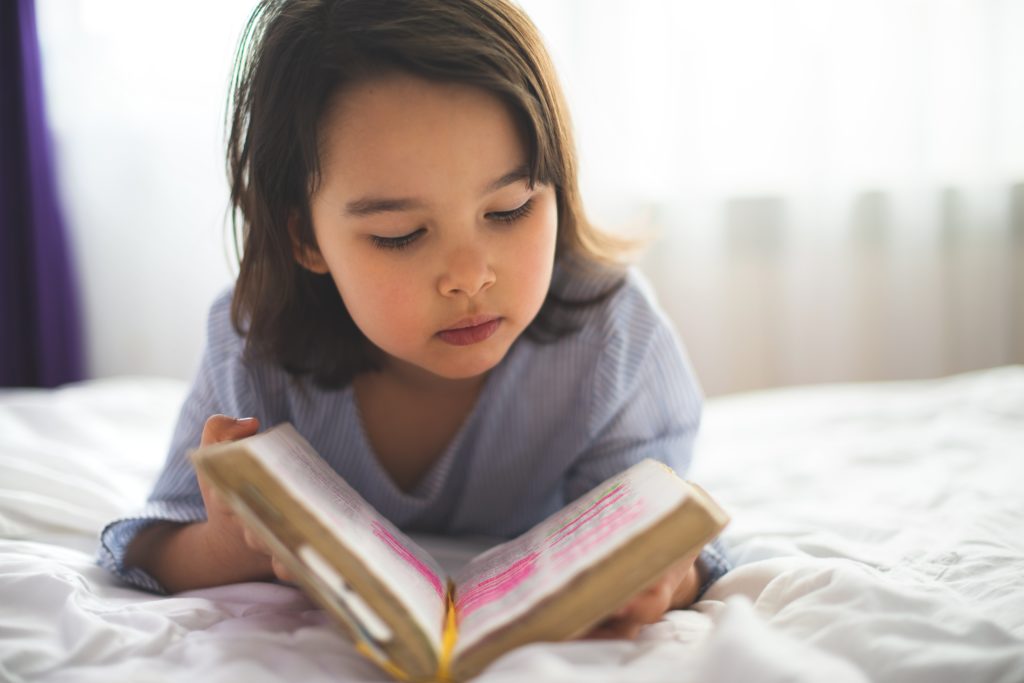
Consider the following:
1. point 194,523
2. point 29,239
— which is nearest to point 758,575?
point 194,523

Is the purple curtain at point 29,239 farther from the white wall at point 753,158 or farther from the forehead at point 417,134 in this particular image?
the forehead at point 417,134

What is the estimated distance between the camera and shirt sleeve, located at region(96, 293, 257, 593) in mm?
742

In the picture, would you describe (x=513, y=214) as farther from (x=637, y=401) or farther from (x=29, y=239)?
(x=29, y=239)

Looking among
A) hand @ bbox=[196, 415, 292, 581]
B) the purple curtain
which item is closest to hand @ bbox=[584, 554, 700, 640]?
hand @ bbox=[196, 415, 292, 581]

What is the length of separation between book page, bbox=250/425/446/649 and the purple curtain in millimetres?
1417

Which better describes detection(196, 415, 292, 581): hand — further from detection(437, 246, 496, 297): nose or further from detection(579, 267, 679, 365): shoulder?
detection(579, 267, 679, 365): shoulder

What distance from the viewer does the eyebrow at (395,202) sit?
0.65 metres

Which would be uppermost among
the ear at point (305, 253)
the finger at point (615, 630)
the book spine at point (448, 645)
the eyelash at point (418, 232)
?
the eyelash at point (418, 232)

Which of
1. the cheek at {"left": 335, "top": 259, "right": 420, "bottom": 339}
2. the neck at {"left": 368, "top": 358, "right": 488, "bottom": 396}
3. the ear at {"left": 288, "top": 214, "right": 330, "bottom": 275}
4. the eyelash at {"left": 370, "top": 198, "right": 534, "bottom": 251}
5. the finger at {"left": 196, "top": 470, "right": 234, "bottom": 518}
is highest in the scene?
the eyelash at {"left": 370, "top": 198, "right": 534, "bottom": 251}

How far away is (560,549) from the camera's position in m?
0.54

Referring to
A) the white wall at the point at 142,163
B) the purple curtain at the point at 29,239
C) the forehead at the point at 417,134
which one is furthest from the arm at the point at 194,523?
the purple curtain at the point at 29,239

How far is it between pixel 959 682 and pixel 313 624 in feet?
1.37

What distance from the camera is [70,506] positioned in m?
0.86

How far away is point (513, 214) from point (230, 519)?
1.08ft
